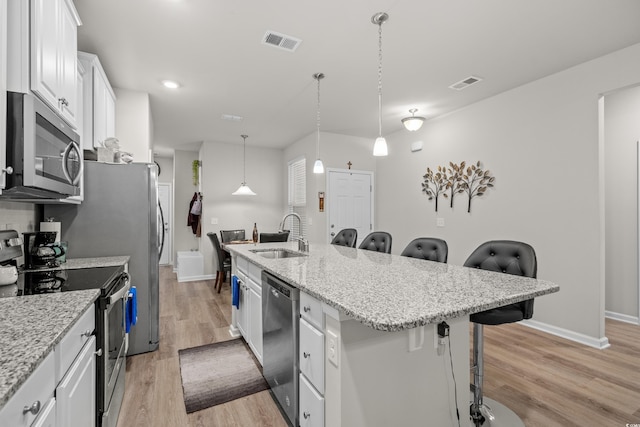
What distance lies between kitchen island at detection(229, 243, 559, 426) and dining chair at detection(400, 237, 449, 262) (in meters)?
0.76

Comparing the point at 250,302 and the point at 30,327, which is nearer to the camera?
the point at 30,327

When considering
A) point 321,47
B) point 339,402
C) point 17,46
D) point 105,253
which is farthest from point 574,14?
point 105,253

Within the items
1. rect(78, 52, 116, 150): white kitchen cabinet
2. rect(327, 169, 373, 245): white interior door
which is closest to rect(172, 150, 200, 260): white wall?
rect(327, 169, 373, 245): white interior door

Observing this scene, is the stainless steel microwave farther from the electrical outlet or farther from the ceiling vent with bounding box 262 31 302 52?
the ceiling vent with bounding box 262 31 302 52

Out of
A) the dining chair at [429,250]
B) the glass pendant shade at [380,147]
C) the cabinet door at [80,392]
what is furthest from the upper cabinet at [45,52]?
the dining chair at [429,250]

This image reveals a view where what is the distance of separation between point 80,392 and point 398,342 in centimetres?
136

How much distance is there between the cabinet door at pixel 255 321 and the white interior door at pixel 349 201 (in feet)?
9.76

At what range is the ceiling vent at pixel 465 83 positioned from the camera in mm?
3332

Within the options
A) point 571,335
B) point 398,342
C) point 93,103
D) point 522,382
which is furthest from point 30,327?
point 571,335

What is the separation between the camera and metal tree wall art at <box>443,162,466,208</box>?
4211 mm

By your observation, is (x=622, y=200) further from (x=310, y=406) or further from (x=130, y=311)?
(x=130, y=311)

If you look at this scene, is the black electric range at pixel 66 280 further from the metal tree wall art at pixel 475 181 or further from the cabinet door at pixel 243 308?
the metal tree wall art at pixel 475 181

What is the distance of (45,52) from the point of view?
1543 millimetres

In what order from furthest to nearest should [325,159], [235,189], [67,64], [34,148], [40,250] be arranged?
[235,189] < [325,159] < [40,250] < [67,64] < [34,148]
